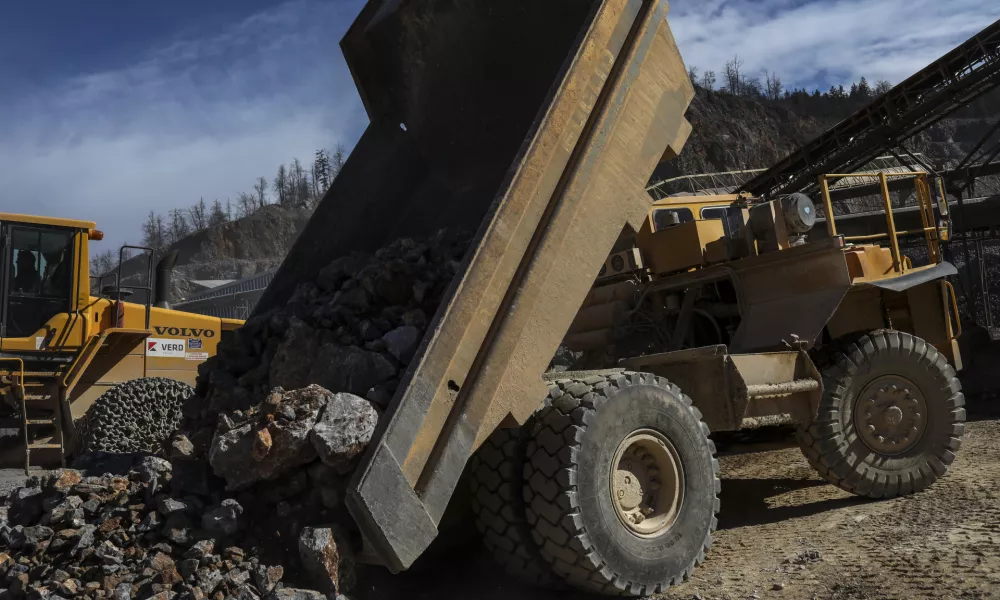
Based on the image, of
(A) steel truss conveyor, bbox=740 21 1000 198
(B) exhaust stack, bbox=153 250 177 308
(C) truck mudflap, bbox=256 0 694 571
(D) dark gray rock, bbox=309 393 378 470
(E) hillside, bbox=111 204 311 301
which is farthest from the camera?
(E) hillside, bbox=111 204 311 301

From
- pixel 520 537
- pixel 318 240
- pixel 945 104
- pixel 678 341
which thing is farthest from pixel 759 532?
pixel 945 104

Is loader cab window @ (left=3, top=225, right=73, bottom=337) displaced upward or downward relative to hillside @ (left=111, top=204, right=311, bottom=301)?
downward

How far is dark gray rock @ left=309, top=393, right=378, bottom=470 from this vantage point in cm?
288

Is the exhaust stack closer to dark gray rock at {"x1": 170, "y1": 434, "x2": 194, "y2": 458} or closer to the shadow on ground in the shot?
dark gray rock at {"x1": 170, "y1": 434, "x2": 194, "y2": 458}

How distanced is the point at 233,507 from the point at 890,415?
168 inches

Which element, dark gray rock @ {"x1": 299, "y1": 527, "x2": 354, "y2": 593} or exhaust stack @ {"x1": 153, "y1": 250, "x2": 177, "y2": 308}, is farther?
exhaust stack @ {"x1": 153, "y1": 250, "x2": 177, "y2": 308}

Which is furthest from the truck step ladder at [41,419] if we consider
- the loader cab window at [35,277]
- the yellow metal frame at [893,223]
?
the yellow metal frame at [893,223]

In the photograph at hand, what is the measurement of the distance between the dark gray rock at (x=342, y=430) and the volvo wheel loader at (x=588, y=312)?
8cm

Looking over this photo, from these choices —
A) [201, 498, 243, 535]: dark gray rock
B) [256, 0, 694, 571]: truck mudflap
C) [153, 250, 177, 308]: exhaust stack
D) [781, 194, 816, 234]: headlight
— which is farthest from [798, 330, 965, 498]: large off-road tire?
[153, 250, 177, 308]: exhaust stack

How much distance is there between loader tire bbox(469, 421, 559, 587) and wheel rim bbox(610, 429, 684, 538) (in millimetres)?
432

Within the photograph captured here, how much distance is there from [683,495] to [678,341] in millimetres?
2144

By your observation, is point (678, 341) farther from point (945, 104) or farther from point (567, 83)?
point (945, 104)

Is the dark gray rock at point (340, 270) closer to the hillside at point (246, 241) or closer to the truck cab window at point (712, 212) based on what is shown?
the truck cab window at point (712, 212)

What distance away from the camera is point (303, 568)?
2.85 meters
